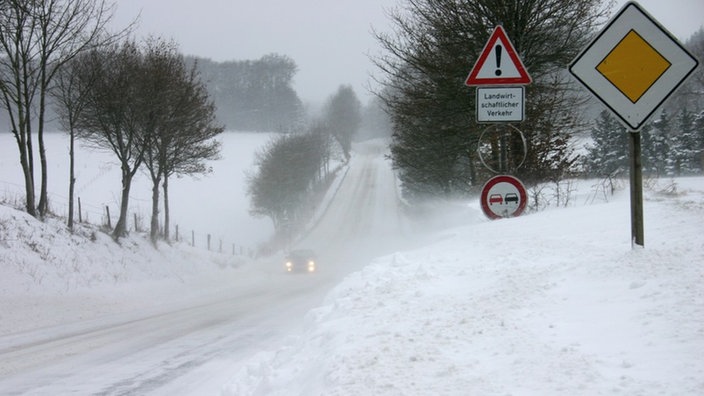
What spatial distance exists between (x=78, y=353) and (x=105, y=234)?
12398 millimetres

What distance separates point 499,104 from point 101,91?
1628 cm

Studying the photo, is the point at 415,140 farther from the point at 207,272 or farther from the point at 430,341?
the point at 430,341

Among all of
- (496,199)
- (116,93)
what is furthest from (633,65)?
(116,93)

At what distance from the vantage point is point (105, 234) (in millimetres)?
19547

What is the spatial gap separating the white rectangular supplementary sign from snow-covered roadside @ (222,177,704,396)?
69.6 inches

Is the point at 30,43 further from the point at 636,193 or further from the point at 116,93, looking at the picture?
the point at 636,193

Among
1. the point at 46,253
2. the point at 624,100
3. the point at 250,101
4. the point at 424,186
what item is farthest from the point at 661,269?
the point at 250,101

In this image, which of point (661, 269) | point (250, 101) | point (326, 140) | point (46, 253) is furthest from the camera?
point (250, 101)

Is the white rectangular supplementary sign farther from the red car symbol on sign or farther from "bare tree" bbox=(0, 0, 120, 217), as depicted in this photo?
"bare tree" bbox=(0, 0, 120, 217)

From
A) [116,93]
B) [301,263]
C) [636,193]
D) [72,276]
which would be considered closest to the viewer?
[636,193]

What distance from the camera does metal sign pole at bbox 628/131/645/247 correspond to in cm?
548

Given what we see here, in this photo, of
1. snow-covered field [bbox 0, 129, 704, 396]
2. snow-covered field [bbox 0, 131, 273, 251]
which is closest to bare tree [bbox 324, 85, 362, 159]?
snow-covered field [bbox 0, 131, 273, 251]

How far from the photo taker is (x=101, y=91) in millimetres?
19422

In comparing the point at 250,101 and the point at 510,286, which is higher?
the point at 250,101
